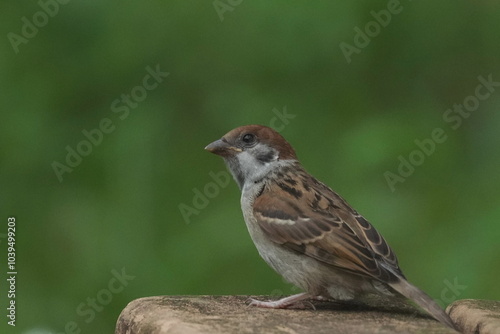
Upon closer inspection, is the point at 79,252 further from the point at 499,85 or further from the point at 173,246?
the point at 499,85

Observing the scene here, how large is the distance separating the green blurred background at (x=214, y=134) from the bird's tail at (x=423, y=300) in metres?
1.10

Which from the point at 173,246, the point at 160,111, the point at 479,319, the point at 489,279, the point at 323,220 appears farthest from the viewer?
the point at 160,111

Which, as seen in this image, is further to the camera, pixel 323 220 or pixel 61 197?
pixel 61 197

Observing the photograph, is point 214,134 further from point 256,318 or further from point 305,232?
point 256,318

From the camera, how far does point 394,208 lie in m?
5.45

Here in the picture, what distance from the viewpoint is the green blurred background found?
5.32m

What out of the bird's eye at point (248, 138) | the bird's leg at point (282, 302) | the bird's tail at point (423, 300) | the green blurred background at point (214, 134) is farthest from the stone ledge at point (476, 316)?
the bird's eye at point (248, 138)

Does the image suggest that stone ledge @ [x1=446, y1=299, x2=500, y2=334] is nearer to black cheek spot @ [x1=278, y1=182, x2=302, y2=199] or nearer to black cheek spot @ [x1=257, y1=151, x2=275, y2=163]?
black cheek spot @ [x1=278, y1=182, x2=302, y2=199]

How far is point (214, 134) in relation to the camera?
19.5 feet

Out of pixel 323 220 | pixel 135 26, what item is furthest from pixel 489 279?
pixel 135 26

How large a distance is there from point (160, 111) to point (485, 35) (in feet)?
6.15

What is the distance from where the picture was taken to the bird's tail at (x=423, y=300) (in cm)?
362

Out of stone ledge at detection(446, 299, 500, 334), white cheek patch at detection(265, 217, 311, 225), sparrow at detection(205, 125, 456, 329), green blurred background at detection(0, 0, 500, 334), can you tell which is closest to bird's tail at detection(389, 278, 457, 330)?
sparrow at detection(205, 125, 456, 329)

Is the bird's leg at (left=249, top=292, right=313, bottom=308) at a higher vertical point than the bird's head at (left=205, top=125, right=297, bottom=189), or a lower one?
lower
